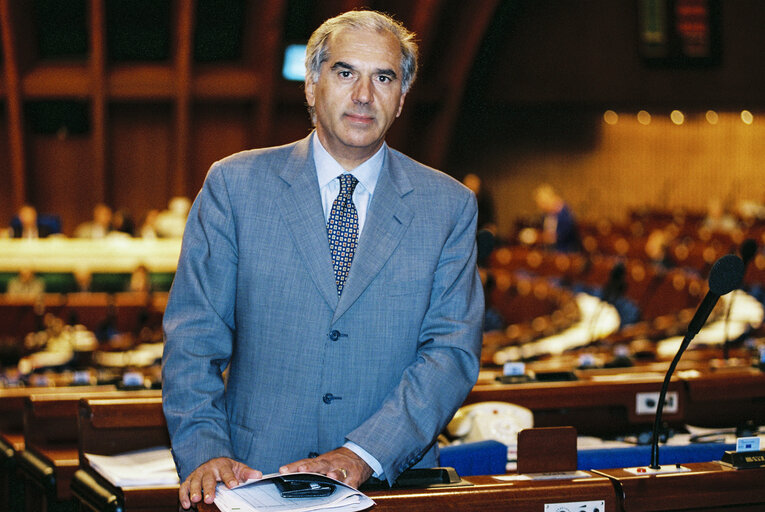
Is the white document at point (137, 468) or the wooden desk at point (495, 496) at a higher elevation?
the wooden desk at point (495, 496)

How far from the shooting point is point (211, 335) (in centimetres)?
187

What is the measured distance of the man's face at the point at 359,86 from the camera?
1.89 metres

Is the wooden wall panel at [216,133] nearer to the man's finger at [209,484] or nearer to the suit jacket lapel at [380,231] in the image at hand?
the suit jacket lapel at [380,231]

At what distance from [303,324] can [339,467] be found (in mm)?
302

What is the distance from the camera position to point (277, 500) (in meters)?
1.56

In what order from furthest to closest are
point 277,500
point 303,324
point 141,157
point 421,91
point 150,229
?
point 141,157 → point 421,91 → point 150,229 → point 303,324 → point 277,500

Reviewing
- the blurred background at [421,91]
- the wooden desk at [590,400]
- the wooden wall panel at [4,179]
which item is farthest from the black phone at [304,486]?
the wooden wall panel at [4,179]

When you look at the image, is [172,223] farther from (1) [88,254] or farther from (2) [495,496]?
(2) [495,496]

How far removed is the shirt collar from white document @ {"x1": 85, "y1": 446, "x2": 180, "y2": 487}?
858mm

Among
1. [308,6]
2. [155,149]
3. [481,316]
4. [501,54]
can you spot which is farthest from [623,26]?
[481,316]

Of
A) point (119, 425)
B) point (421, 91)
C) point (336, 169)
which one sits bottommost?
point (119, 425)

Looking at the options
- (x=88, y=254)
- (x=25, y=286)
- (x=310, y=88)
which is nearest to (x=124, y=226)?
(x=88, y=254)

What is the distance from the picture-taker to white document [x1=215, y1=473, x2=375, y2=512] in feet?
4.99

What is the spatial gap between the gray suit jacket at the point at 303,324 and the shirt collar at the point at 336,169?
0.05 metres
